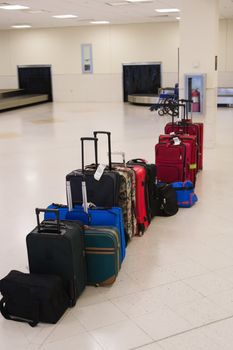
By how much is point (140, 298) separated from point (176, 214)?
2.14 metres

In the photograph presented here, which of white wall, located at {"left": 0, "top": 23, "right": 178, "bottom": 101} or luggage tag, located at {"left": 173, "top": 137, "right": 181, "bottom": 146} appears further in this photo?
white wall, located at {"left": 0, "top": 23, "right": 178, "bottom": 101}

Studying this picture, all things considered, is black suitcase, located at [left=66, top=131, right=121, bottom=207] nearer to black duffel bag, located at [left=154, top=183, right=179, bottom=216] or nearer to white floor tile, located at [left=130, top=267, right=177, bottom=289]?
white floor tile, located at [left=130, top=267, right=177, bottom=289]

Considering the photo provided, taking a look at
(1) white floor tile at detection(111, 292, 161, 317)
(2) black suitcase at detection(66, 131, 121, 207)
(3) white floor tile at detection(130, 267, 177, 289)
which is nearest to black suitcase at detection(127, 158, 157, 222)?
(2) black suitcase at detection(66, 131, 121, 207)

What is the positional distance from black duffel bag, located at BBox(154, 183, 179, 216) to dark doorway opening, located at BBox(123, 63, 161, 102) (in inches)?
687

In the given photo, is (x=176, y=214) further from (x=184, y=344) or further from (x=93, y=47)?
(x=93, y=47)

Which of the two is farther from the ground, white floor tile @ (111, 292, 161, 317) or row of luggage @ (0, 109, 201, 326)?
row of luggage @ (0, 109, 201, 326)

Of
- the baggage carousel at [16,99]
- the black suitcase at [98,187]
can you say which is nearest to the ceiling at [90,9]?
the baggage carousel at [16,99]

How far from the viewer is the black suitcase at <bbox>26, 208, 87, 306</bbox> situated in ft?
11.4

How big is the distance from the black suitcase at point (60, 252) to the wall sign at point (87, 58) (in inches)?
817

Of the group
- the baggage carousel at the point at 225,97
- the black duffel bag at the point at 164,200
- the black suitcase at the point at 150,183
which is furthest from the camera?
the baggage carousel at the point at 225,97

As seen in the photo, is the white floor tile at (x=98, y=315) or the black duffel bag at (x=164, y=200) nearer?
the white floor tile at (x=98, y=315)

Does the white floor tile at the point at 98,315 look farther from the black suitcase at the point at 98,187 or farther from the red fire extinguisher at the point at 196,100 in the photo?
the red fire extinguisher at the point at 196,100

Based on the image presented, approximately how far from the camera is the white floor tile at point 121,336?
10.2 feet

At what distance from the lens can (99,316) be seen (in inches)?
137
